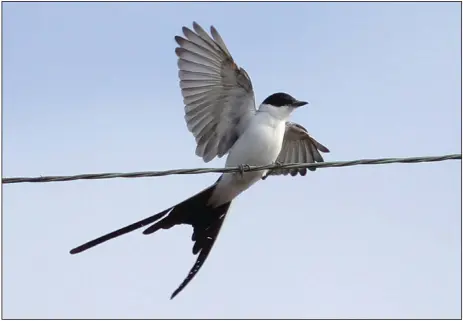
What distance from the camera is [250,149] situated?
596 centimetres

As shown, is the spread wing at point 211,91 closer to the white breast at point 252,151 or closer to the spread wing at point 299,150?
the white breast at point 252,151

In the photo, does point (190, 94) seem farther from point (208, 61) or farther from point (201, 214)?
point (201, 214)

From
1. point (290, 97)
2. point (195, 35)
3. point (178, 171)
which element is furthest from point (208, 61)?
point (178, 171)

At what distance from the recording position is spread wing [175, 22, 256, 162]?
6.05 m

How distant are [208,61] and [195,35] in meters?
0.19

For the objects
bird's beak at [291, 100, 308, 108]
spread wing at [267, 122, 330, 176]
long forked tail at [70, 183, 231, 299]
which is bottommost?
long forked tail at [70, 183, 231, 299]

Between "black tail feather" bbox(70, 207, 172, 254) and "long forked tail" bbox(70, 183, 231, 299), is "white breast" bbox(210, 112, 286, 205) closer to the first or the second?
"long forked tail" bbox(70, 183, 231, 299)

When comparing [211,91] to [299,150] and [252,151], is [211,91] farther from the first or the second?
[299,150]

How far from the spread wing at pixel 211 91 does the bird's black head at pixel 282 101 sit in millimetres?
126

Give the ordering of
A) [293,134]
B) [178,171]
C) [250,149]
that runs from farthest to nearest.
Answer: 1. [293,134]
2. [250,149]
3. [178,171]

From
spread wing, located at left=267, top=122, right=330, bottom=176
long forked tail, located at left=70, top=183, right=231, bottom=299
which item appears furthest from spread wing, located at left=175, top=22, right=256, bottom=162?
spread wing, located at left=267, top=122, right=330, bottom=176

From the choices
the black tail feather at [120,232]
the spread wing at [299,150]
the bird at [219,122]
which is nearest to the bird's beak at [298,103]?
the bird at [219,122]

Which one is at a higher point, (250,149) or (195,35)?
(195,35)

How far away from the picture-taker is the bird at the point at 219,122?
600 centimetres
